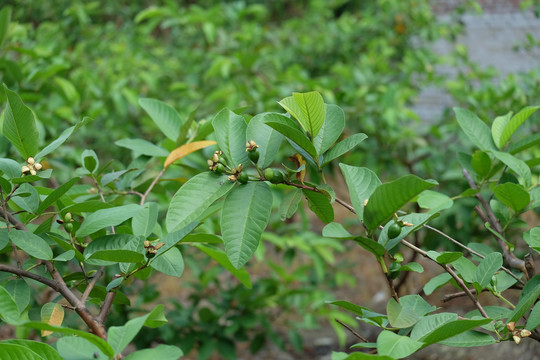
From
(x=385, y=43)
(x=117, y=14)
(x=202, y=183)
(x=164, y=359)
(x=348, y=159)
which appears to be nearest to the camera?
(x=164, y=359)

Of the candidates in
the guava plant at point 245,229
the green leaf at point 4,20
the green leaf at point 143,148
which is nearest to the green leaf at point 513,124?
the guava plant at point 245,229

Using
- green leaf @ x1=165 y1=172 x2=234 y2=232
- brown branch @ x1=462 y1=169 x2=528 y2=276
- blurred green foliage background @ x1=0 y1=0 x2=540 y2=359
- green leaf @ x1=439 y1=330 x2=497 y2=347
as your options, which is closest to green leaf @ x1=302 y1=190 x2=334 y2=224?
green leaf @ x1=165 y1=172 x2=234 y2=232

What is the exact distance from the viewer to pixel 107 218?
0.73 metres

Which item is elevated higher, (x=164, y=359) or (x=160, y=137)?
(x=164, y=359)

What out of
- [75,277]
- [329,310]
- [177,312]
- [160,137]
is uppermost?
[75,277]

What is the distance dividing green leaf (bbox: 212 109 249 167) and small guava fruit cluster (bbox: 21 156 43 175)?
24cm

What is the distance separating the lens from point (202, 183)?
0.70 meters

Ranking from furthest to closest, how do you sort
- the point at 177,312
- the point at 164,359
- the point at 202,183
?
1. the point at 177,312
2. the point at 202,183
3. the point at 164,359

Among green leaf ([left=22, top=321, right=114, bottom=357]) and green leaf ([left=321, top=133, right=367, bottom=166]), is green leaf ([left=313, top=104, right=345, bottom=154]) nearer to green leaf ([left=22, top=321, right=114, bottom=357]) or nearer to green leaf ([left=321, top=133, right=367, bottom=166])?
green leaf ([left=321, top=133, right=367, bottom=166])

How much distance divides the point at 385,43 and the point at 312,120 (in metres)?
2.84

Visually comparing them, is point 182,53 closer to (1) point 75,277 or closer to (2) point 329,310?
(2) point 329,310

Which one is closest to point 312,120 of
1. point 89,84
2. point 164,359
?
point 164,359

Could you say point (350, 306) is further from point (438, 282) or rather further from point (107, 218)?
point (107, 218)

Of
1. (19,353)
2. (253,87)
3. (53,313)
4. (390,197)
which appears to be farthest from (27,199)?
(253,87)
